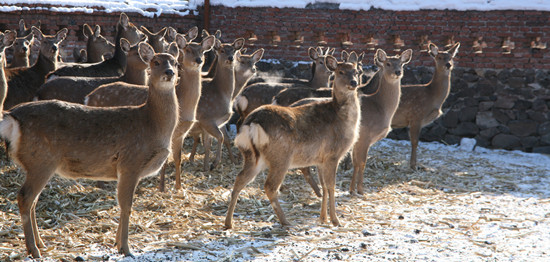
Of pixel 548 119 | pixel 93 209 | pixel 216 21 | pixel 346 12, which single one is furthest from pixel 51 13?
pixel 548 119

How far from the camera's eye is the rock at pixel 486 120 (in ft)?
40.6

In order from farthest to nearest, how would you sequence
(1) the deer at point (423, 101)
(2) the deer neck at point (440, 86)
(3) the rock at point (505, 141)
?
(3) the rock at point (505, 141) → (2) the deer neck at point (440, 86) → (1) the deer at point (423, 101)

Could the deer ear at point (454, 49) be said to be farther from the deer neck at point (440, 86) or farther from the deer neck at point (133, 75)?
the deer neck at point (133, 75)

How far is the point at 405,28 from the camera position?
13.0 metres

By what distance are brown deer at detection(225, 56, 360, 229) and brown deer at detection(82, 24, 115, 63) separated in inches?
258

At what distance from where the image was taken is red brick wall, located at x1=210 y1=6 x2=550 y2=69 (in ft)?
39.7

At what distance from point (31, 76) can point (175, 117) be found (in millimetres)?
4875

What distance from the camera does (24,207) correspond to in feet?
16.6

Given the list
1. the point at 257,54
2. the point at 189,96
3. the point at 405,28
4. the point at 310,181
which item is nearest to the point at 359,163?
the point at 310,181

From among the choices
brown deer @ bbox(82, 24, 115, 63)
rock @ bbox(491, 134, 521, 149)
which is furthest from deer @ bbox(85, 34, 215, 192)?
rock @ bbox(491, 134, 521, 149)

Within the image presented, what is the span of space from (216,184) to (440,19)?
6.65m

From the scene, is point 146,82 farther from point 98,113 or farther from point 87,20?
point 87,20

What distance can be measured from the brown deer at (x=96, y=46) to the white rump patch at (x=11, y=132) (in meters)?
7.41

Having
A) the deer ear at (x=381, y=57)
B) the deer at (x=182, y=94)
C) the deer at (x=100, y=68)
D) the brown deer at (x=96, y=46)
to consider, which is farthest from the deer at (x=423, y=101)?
the brown deer at (x=96, y=46)
